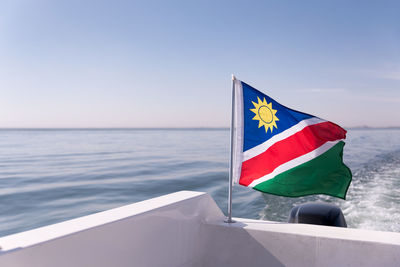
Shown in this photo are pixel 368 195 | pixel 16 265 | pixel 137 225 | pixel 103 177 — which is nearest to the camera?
pixel 16 265

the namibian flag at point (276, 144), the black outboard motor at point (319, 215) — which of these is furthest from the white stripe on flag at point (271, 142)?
the black outboard motor at point (319, 215)

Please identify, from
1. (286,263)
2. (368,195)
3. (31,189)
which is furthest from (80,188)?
(286,263)

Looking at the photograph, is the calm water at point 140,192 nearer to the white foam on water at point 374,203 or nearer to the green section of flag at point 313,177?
the white foam on water at point 374,203

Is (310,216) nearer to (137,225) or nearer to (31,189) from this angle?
(137,225)

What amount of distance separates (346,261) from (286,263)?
308 millimetres

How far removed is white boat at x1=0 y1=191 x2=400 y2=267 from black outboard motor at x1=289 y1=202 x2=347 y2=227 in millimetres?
795

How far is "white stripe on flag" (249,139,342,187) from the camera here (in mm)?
2281

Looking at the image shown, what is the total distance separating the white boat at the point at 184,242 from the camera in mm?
1368

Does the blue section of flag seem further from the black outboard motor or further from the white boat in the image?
the black outboard motor

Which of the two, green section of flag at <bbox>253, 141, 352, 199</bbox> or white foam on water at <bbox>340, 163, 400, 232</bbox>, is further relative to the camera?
white foam on water at <bbox>340, 163, 400, 232</bbox>

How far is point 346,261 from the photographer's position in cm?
185

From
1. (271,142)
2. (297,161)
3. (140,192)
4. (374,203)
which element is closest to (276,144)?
(271,142)

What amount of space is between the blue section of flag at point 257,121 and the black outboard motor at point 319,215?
926mm

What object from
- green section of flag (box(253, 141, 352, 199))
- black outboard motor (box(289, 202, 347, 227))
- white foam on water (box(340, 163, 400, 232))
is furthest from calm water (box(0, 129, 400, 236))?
green section of flag (box(253, 141, 352, 199))
